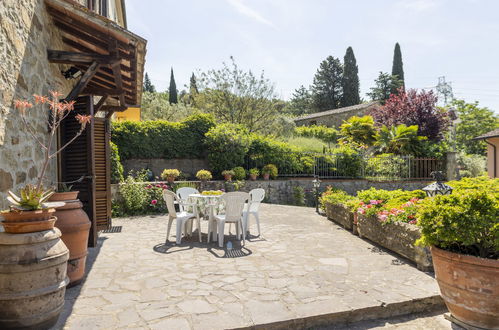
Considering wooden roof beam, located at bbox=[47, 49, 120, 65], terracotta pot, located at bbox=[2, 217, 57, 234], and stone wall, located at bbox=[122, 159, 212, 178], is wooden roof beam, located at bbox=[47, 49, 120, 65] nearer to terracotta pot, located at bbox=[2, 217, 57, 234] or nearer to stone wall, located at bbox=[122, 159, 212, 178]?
terracotta pot, located at bbox=[2, 217, 57, 234]

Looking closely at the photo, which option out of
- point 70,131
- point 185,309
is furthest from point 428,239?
point 70,131

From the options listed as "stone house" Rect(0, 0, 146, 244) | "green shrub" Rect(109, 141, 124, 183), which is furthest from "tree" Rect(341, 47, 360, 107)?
"stone house" Rect(0, 0, 146, 244)

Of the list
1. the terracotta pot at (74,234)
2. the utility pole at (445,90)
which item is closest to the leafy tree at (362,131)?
the terracotta pot at (74,234)

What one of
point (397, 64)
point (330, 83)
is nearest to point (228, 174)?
point (330, 83)

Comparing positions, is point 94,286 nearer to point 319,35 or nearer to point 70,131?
point 70,131

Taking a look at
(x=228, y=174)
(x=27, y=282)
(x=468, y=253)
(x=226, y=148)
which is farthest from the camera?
(x=226, y=148)

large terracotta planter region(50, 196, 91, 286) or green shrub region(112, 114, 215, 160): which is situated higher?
green shrub region(112, 114, 215, 160)

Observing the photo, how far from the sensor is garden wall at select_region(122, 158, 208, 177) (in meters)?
11.9

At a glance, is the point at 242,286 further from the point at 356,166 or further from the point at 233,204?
the point at 356,166

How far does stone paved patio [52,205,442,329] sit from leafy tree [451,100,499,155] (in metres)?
28.8

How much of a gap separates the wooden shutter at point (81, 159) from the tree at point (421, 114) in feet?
54.0

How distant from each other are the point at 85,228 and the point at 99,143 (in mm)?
2915

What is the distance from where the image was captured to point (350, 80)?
35500mm

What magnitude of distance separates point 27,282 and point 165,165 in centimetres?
1027
